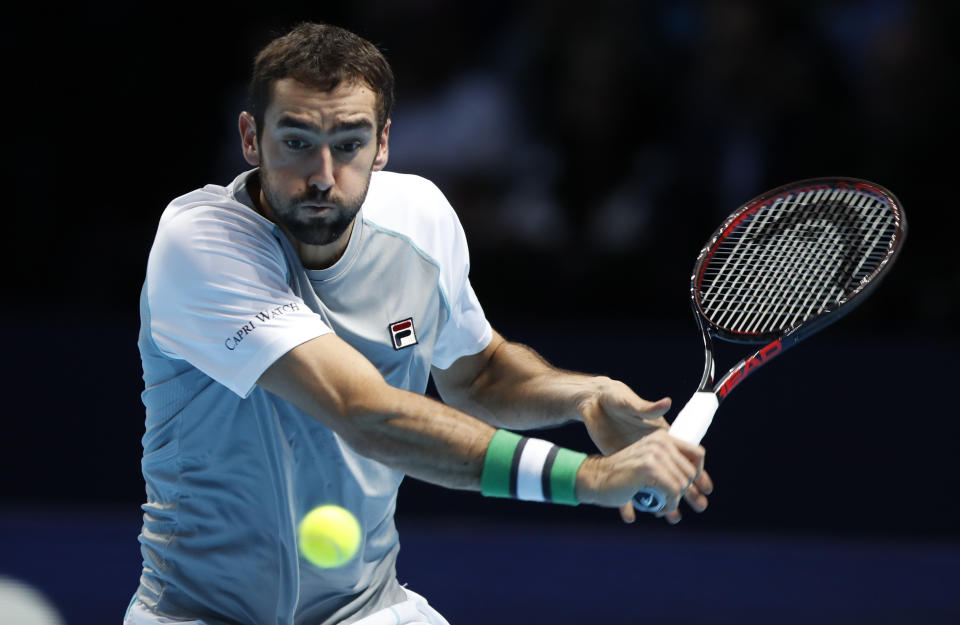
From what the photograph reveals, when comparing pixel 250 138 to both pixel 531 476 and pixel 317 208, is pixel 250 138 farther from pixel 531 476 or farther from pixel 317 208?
pixel 531 476

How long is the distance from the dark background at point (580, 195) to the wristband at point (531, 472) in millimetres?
3140

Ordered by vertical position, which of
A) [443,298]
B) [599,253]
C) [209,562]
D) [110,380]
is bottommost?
[110,380]

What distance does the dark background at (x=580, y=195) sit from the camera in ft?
19.3

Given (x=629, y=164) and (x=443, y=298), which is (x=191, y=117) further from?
(x=443, y=298)

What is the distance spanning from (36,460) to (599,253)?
9.58ft

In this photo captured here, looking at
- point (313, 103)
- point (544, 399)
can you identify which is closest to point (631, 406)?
point (544, 399)

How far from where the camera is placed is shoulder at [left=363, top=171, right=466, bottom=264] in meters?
3.16

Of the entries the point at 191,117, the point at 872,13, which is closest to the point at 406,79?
the point at 191,117

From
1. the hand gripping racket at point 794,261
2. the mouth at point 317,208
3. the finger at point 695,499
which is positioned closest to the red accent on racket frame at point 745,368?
the hand gripping racket at point 794,261

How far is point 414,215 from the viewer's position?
321 centimetres

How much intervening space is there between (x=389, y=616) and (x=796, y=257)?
4.90 ft

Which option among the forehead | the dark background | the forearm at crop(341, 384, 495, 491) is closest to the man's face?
the forehead

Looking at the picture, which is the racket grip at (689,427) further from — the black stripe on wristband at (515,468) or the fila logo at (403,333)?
the fila logo at (403,333)

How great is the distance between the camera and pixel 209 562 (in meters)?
2.91
